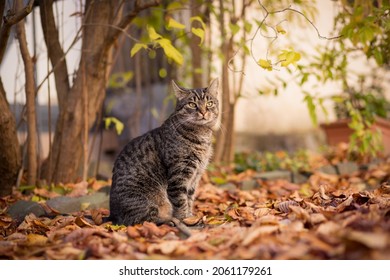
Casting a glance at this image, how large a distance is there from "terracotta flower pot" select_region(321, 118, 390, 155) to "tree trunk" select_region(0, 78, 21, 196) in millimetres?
4100

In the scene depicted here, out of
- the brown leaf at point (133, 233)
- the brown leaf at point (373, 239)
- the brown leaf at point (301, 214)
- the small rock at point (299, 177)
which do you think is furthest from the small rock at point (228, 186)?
the brown leaf at point (373, 239)

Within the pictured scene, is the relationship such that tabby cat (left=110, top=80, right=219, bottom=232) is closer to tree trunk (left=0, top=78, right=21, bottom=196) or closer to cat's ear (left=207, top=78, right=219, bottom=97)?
cat's ear (left=207, top=78, right=219, bottom=97)

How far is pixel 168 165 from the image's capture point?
9.94 ft

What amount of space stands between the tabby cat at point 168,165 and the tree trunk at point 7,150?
103 centimetres

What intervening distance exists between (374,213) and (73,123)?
2769mm

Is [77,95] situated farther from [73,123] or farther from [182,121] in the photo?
[182,121]

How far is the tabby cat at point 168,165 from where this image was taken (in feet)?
9.50

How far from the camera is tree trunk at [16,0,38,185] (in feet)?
11.7

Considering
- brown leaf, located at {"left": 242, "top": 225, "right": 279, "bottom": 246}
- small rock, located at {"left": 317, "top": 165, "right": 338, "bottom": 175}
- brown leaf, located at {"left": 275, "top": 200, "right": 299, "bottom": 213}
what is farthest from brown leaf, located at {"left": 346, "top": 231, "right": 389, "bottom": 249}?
small rock, located at {"left": 317, "top": 165, "right": 338, "bottom": 175}

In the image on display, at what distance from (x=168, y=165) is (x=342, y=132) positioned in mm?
3893

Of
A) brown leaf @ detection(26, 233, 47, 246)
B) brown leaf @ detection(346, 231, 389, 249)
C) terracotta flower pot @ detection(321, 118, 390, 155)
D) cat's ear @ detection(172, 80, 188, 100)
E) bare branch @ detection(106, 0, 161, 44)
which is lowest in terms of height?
brown leaf @ detection(26, 233, 47, 246)

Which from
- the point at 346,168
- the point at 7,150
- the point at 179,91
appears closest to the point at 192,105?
the point at 179,91
